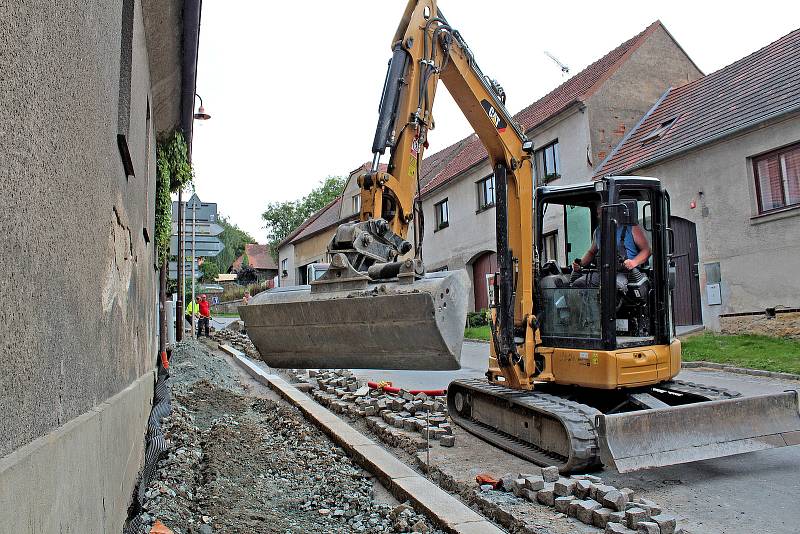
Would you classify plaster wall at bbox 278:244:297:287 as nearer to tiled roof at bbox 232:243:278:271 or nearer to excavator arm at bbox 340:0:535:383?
excavator arm at bbox 340:0:535:383

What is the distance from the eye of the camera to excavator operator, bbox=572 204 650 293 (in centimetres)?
594

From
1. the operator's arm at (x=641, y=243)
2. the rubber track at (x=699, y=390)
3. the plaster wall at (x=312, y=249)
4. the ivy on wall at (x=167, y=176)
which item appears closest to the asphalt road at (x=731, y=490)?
the rubber track at (x=699, y=390)

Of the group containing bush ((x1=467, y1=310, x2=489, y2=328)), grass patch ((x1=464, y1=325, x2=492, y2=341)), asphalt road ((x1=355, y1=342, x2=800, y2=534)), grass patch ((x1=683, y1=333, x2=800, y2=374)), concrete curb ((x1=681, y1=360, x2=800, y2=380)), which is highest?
bush ((x1=467, y1=310, x2=489, y2=328))

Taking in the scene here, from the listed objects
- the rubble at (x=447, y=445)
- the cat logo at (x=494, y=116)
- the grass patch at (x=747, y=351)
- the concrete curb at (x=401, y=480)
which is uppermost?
the cat logo at (x=494, y=116)

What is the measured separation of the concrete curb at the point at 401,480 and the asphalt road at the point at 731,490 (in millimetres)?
1137

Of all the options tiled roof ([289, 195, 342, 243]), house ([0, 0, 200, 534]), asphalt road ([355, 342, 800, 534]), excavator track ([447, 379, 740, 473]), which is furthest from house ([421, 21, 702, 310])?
tiled roof ([289, 195, 342, 243])

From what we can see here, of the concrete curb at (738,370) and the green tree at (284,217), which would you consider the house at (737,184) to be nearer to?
the concrete curb at (738,370)

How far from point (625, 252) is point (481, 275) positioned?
A: 720 inches

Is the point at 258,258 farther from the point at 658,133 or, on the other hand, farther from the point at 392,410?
the point at 392,410

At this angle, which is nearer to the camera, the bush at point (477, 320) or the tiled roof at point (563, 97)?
the tiled roof at point (563, 97)

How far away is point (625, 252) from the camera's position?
19.7ft

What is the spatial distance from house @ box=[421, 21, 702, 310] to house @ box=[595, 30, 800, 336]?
6.20ft

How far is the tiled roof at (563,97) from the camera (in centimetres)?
1859

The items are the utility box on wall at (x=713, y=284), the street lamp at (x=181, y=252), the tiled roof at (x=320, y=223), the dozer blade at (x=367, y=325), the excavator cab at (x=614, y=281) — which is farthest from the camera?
the tiled roof at (x=320, y=223)
